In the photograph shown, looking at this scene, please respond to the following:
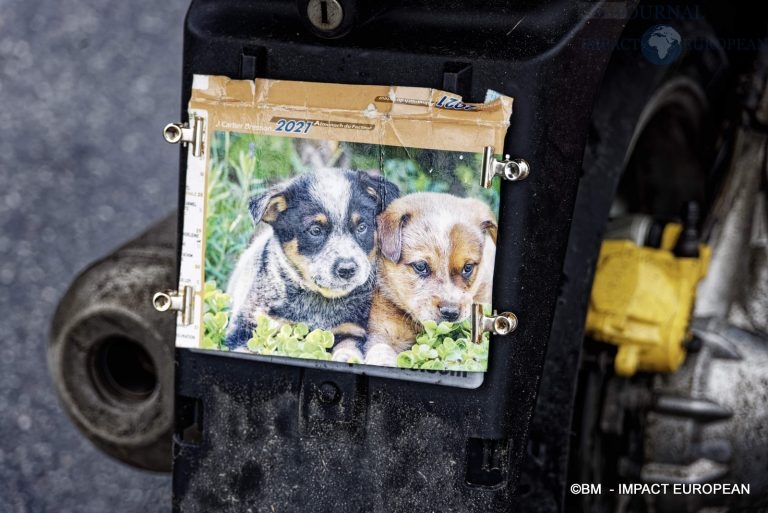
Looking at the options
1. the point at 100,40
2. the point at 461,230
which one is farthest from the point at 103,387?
the point at 100,40

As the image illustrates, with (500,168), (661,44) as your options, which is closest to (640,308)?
(661,44)

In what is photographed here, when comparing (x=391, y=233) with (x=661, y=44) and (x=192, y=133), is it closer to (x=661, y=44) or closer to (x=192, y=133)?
(x=192, y=133)

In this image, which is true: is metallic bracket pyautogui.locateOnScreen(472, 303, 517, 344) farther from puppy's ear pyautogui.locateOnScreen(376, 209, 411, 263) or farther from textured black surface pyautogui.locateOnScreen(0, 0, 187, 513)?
textured black surface pyautogui.locateOnScreen(0, 0, 187, 513)

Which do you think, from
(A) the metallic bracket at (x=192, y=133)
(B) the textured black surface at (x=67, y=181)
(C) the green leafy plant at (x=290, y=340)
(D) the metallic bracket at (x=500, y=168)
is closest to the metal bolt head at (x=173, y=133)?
(A) the metallic bracket at (x=192, y=133)

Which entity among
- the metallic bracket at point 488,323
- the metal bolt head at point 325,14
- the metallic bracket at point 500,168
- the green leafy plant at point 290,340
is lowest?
the green leafy plant at point 290,340

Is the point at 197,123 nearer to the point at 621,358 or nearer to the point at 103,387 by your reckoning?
the point at 103,387

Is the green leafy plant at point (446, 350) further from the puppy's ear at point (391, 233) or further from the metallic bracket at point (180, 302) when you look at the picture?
the metallic bracket at point (180, 302)

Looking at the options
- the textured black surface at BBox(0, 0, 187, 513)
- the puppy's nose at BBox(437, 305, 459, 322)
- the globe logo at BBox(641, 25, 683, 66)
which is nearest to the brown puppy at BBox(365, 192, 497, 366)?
the puppy's nose at BBox(437, 305, 459, 322)
